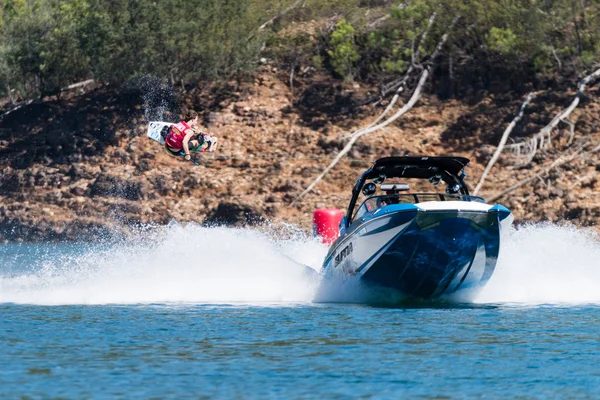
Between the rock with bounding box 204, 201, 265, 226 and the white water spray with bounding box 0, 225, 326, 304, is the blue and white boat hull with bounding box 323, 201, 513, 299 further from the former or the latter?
the rock with bounding box 204, 201, 265, 226

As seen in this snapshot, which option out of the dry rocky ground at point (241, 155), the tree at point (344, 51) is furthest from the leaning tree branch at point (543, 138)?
the tree at point (344, 51)

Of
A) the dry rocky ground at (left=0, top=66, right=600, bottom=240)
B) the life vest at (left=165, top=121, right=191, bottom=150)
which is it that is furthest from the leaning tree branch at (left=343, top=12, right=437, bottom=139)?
the life vest at (left=165, top=121, right=191, bottom=150)

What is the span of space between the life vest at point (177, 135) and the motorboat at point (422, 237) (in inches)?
274

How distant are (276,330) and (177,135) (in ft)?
33.9

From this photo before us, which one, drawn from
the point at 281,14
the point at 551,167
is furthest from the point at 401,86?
the point at 551,167

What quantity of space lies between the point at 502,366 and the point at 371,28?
38.7 m

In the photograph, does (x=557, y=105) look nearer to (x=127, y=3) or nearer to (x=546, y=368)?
(x=127, y=3)

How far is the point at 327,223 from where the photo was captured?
23078 millimetres

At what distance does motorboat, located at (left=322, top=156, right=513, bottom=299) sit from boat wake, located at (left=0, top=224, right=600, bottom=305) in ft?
2.09

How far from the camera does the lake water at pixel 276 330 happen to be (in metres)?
11.4

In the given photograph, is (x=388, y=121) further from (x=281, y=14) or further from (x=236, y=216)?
(x=281, y=14)

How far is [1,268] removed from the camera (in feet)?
97.9

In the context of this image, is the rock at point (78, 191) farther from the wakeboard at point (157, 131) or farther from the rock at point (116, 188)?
the wakeboard at point (157, 131)

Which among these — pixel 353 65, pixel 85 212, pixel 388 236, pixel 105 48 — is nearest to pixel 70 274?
pixel 388 236
